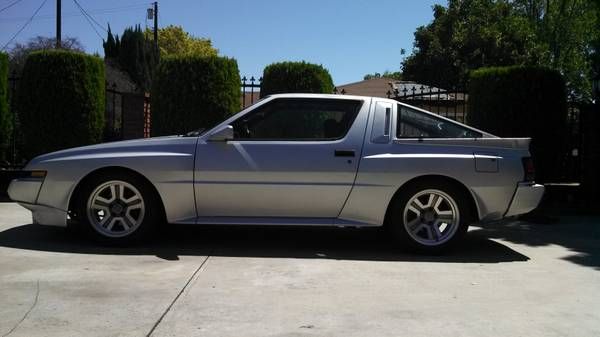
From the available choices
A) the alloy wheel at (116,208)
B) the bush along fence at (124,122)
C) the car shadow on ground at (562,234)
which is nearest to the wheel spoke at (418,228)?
the car shadow on ground at (562,234)

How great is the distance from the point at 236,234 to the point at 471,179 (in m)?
2.69

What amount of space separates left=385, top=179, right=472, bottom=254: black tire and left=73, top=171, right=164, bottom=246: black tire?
2340 millimetres

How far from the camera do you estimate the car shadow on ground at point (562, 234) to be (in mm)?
6801

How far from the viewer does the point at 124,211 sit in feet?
20.8

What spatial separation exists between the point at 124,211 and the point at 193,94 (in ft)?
14.5

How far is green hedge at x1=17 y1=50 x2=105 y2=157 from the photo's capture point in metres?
10.1

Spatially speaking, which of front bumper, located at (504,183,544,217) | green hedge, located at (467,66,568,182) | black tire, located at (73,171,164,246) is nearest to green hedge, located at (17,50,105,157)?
black tire, located at (73,171,164,246)

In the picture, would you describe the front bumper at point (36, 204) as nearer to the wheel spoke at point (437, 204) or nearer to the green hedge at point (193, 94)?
the wheel spoke at point (437, 204)

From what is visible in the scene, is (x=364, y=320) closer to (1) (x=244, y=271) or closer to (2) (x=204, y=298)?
(2) (x=204, y=298)

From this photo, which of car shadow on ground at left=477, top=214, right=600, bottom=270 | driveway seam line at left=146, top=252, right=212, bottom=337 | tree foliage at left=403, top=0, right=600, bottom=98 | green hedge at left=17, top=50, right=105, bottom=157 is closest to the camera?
driveway seam line at left=146, top=252, right=212, bottom=337

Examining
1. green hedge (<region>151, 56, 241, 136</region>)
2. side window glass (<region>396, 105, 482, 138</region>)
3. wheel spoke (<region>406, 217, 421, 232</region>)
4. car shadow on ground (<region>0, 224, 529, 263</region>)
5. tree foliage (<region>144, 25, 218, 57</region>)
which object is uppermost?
tree foliage (<region>144, 25, 218, 57</region>)

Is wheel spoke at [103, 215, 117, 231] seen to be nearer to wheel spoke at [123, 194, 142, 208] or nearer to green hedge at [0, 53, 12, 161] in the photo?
wheel spoke at [123, 194, 142, 208]

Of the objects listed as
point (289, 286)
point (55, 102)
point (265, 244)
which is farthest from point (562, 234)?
point (55, 102)

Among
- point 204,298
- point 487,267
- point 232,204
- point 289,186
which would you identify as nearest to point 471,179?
point 487,267
